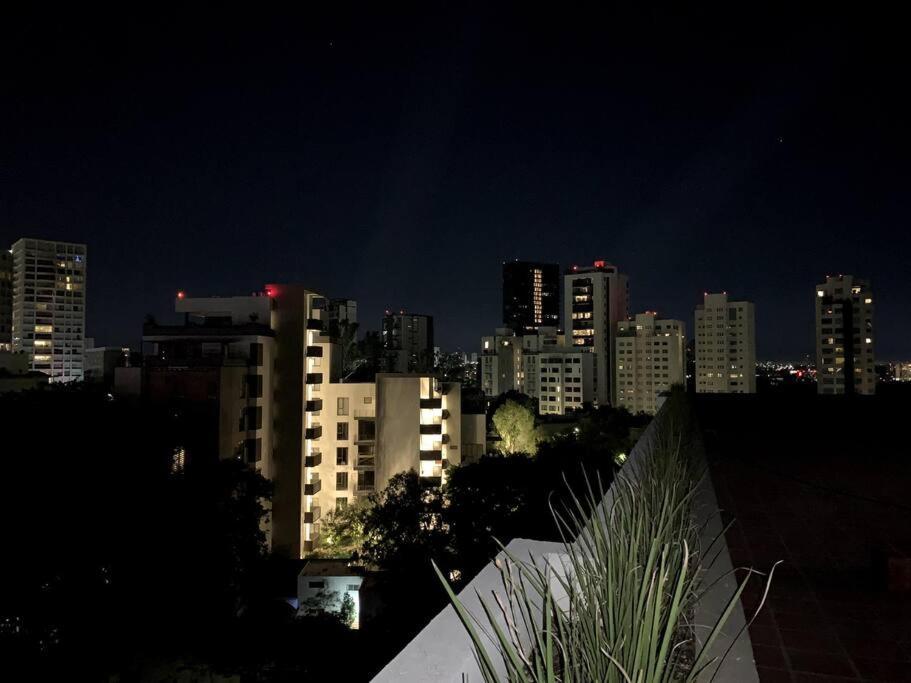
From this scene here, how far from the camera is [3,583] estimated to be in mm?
8531

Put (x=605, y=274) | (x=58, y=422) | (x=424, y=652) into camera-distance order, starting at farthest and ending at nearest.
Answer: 1. (x=605, y=274)
2. (x=58, y=422)
3. (x=424, y=652)

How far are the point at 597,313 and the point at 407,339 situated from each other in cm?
2851

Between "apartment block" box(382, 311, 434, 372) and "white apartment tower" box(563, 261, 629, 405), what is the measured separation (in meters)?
21.8

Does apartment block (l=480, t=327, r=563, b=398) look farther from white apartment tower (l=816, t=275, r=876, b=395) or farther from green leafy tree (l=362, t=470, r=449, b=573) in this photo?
green leafy tree (l=362, t=470, r=449, b=573)

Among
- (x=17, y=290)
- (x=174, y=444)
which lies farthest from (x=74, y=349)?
(x=174, y=444)

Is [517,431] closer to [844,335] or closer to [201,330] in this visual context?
[201,330]

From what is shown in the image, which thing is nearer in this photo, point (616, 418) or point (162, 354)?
point (162, 354)

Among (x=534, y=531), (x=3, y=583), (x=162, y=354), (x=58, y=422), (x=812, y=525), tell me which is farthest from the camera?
(x=162, y=354)

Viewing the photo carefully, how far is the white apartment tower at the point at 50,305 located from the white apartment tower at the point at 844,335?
90160mm

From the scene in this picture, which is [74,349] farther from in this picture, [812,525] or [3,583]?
[812,525]

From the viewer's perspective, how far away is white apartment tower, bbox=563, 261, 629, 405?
2972 inches

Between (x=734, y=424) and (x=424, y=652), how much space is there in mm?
7006

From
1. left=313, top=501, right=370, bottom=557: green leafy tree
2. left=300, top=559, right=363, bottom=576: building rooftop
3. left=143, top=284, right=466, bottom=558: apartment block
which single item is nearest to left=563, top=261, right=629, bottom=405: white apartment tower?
left=143, top=284, right=466, bottom=558: apartment block

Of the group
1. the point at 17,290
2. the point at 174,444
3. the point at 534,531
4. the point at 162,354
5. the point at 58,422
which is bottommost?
the point at 534,531
